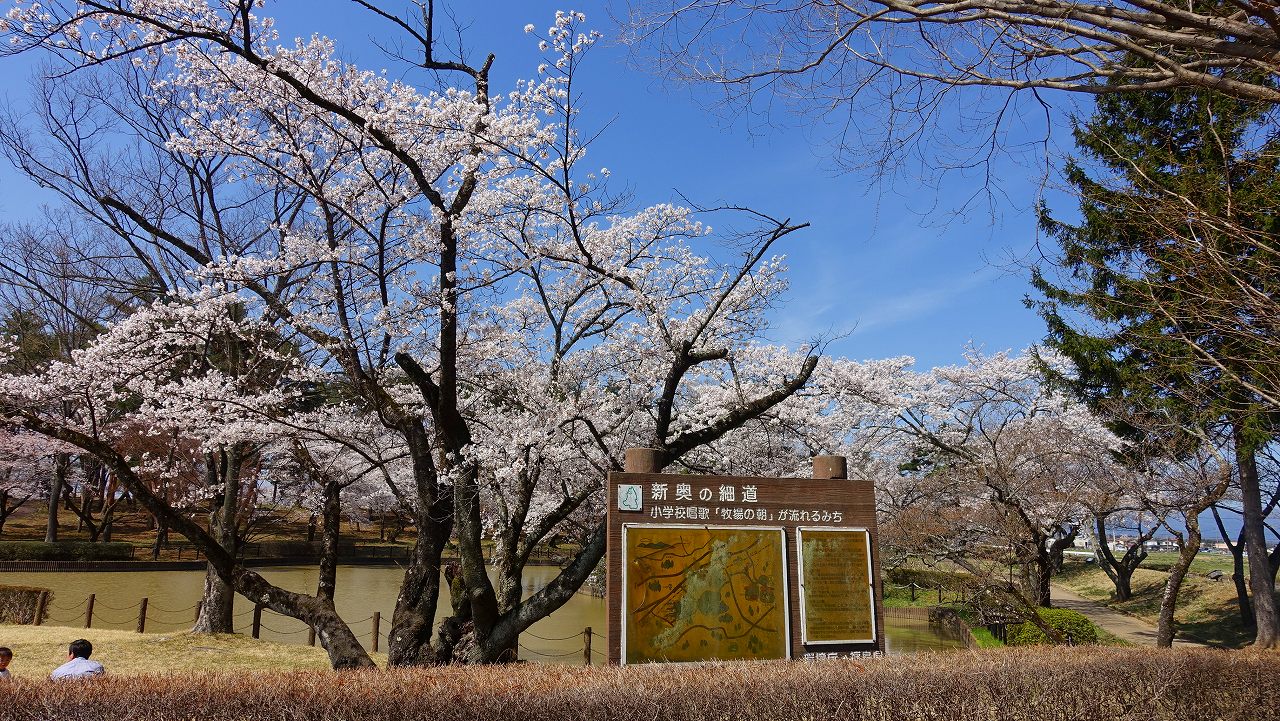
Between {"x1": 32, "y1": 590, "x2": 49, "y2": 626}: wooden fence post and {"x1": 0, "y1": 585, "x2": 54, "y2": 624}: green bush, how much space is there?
3cm

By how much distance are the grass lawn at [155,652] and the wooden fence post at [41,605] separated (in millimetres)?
782

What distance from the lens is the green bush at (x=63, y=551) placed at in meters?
25.6

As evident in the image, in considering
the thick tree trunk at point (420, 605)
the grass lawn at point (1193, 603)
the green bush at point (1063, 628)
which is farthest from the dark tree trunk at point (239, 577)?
the grass lawn at point (1193, 603)

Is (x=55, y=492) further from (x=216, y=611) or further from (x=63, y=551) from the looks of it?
(x=216, y=611)

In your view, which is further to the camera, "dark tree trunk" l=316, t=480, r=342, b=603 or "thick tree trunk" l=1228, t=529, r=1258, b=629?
"thick tree trunk" l=1228, t=529, r=1258, b=629

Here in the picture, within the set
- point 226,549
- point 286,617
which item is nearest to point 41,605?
point 226,549

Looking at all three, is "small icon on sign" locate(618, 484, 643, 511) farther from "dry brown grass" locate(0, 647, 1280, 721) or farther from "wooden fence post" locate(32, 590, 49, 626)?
"wooden fence post" locate(32, 590, 49, 626)

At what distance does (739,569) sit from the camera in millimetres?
6188

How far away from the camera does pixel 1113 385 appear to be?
16.4 m

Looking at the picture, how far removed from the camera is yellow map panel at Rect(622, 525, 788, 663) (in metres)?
5.85

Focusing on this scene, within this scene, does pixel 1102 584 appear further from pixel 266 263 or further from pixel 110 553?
pixel 110 553

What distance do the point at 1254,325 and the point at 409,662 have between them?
9.15 m

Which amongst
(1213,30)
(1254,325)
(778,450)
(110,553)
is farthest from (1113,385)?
(110,553)

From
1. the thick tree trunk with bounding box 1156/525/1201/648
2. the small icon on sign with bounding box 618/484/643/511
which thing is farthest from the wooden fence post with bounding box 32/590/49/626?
the thick tree trunk with bounding box 1156/525/1201/648
